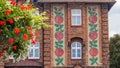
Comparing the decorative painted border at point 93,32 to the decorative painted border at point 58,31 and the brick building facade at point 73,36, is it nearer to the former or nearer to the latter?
the brick building facade at point 73,36

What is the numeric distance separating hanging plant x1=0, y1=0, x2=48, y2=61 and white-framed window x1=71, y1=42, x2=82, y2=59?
85.9ft

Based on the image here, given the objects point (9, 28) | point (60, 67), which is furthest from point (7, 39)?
point (60, 67)

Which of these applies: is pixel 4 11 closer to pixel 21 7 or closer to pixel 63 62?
pixel 21 7

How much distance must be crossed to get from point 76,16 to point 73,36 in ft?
5.81

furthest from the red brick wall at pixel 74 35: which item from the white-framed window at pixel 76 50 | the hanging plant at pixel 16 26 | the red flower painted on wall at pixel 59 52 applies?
the hanging plant at pixel 16 26

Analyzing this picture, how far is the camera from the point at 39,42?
1917 inches

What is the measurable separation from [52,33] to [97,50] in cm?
408

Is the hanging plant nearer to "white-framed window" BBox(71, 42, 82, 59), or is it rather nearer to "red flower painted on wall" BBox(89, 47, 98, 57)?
"white-framed window" BBox(71, 42, 82, 59)

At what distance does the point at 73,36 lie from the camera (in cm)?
4828

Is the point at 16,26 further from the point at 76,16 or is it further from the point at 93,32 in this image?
the point at 93,32

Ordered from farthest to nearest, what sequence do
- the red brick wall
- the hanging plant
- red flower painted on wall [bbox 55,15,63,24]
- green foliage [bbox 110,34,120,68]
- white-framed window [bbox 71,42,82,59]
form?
1. green foliage [bbox 110,34,120,68]
2. red flower painted on wall [bbox 55,15,63,24]
3. white-framed window [bbox 71,42,82,59]
4. the red brick wall
5. the hanging plant

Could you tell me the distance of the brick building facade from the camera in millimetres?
48062

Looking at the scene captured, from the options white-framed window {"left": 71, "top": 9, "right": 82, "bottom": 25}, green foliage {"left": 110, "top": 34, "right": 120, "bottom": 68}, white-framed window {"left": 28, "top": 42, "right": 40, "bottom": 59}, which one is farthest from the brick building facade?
green foliage {"left": 110, "top": 34, "right": 120, "bottom": 68}

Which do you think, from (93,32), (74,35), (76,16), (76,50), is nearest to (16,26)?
(74,35)
